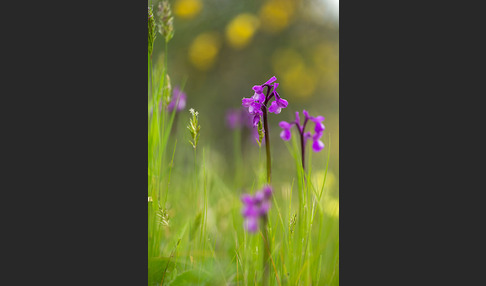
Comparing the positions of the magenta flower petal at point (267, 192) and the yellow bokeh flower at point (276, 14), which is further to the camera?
the yellow bokeh flower at point (276, 14)

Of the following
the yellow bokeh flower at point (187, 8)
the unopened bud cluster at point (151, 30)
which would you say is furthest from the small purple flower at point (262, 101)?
the unopened bud cluster at point (151, 30)

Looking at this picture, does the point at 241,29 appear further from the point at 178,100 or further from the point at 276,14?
the point at 178,100

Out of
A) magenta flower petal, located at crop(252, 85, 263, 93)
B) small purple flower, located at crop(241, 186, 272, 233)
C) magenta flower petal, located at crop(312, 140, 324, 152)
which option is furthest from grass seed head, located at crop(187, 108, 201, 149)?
magenta flower petal, located at crop(312, 140, 324, 152)

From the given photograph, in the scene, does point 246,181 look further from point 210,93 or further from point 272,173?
point 210,93

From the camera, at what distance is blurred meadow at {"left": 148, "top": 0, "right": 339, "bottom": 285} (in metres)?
3.76

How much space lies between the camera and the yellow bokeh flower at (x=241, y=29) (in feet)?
12.7

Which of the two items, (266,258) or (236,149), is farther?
(236,149)

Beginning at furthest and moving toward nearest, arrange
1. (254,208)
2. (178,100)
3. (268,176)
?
1. (178,100)
2. (268,176)
3. (254,208)

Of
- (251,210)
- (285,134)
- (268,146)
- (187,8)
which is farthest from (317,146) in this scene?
(187,8)

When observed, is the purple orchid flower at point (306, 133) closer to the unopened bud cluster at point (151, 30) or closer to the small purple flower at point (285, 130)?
the small purple flower at point (285, 130)

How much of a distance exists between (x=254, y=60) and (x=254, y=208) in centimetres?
103

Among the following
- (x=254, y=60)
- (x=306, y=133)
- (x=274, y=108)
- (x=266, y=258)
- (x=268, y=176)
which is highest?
(x=254, y=60)

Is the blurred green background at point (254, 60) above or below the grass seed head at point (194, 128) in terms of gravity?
above

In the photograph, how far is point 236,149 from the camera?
3.84 meters
